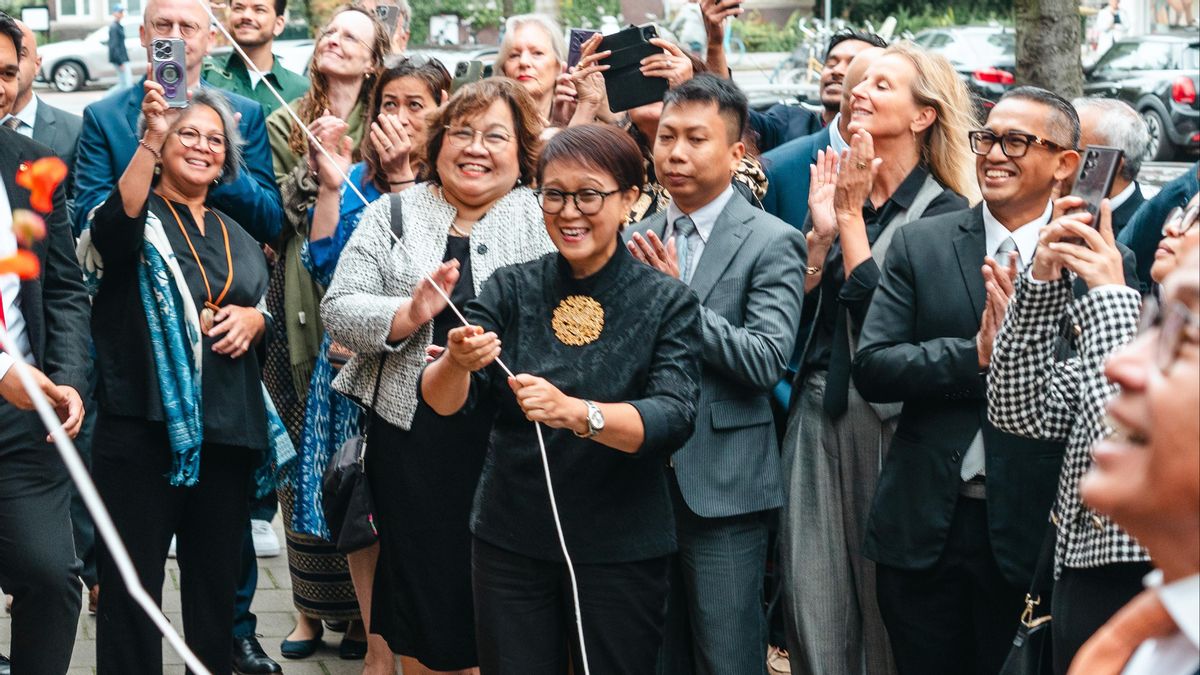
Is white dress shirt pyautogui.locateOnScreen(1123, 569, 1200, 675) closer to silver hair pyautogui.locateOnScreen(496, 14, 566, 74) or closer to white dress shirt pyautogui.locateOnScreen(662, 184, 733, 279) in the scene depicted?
white dress shirt pyautogui.locateOnScreen(662, 184, 733, 279)

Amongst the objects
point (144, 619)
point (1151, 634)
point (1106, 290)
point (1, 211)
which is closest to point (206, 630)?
point (144, 619)

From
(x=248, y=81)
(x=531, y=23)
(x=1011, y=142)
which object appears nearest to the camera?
(x=1011, y=142)

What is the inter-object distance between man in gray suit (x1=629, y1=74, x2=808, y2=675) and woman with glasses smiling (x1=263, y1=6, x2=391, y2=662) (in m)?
1.40

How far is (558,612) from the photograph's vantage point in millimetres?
3934

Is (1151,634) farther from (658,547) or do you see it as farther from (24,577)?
(24,577)

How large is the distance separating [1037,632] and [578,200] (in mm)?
1535

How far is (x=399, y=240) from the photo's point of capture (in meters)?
4.57

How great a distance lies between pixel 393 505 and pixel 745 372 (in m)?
1.17

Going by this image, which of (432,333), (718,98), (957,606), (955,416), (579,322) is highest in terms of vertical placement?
(718,98)

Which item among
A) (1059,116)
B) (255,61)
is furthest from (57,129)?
(1059,116)

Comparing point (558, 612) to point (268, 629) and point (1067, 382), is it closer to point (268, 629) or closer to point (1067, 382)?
point (1067, 382)

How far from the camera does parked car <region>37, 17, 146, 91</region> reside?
31656 mm

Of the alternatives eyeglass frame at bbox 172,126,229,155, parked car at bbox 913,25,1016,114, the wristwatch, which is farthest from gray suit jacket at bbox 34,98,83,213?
parked car at bbox 913,25,1016,114

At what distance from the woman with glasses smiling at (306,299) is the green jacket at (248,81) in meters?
0.61
